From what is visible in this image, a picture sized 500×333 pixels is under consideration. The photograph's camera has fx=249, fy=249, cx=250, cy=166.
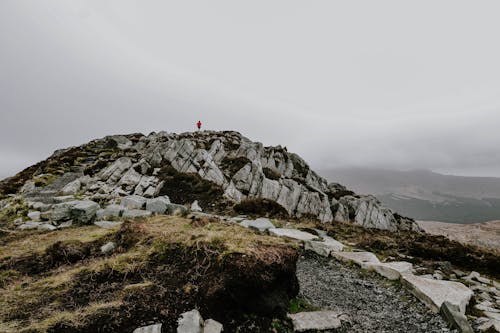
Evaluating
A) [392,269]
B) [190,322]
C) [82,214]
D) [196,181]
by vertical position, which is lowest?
[82,214]

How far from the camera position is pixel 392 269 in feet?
27.8

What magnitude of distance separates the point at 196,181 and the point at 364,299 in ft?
68.9

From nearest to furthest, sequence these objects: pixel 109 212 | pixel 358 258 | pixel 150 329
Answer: pixel 150 329 < pixel 358 258 < pixel 109 212

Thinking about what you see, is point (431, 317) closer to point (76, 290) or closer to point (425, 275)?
point (425, 275)

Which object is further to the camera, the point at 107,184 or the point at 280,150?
the point at 280,150

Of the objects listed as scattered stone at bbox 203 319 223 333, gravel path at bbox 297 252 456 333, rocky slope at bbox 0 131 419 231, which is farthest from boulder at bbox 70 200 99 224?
scattered stone at bbox 203 319 223 333

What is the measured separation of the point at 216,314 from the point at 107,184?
90.5ft

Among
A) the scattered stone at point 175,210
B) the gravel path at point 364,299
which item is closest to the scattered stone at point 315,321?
the gravel path at point 364,299

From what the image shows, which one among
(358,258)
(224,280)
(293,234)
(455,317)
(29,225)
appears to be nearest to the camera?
(455,317)

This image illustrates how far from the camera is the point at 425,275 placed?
8844 millimetres

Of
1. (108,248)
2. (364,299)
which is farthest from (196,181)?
(364,299)

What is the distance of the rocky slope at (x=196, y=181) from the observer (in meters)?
24.7

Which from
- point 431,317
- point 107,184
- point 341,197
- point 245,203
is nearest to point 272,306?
point 431,317

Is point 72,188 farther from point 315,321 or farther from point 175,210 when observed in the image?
point 315,321
